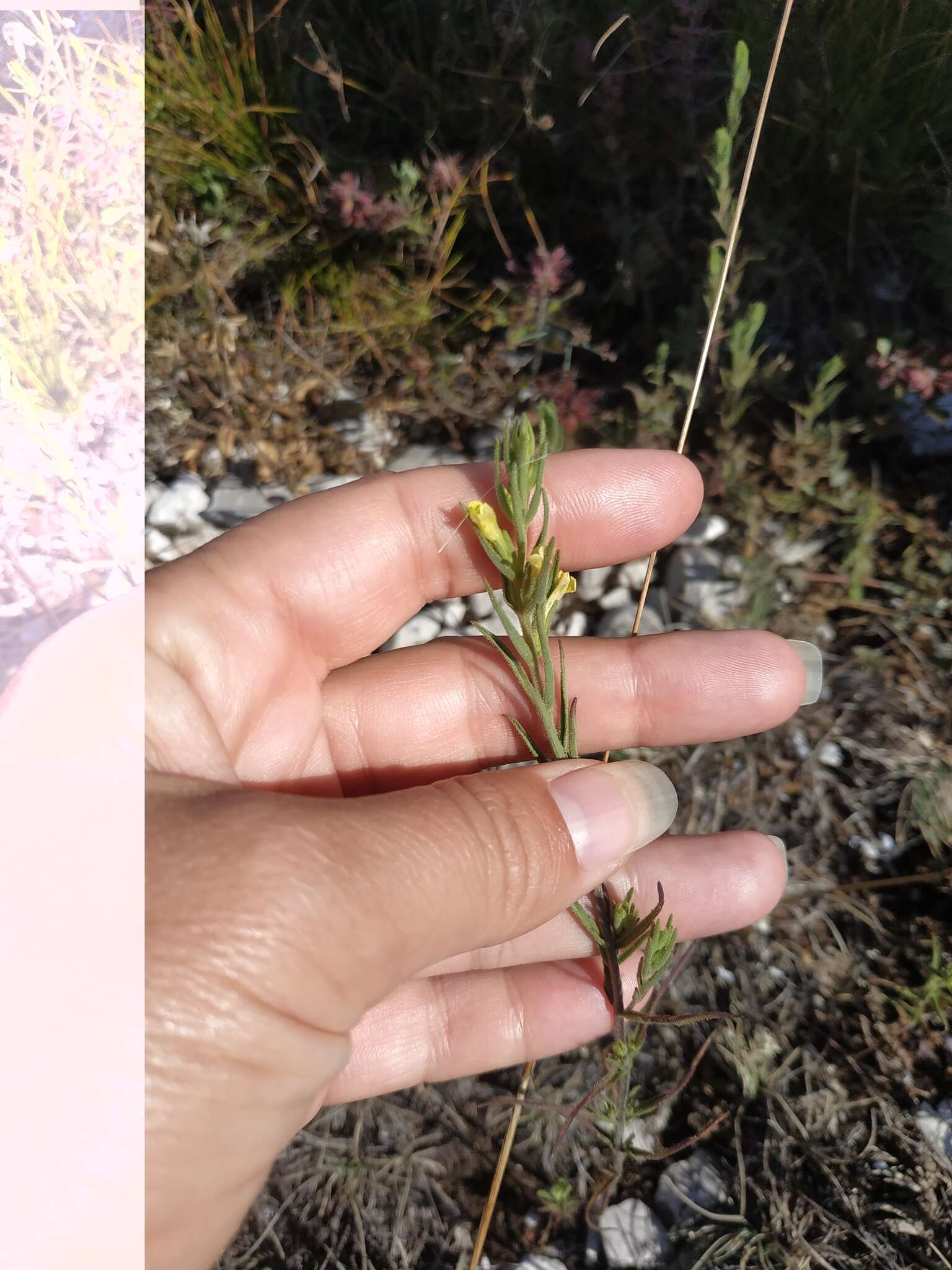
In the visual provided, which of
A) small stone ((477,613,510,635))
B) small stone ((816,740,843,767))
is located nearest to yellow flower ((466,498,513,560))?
small stone ((477,613,510,635))

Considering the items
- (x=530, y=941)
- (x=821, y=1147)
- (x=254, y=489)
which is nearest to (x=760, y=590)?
(x=530, y=941)

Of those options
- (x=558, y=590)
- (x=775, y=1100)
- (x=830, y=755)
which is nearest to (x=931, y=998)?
(x=775, y=1100)

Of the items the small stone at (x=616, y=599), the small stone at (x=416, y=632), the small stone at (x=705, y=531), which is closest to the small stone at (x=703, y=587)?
A: the small stone at (x=705, y=531)

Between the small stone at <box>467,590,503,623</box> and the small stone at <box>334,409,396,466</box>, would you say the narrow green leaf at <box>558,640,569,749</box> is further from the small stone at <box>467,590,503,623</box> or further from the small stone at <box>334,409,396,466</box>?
the small stone at <box>334,409,396,466</box>

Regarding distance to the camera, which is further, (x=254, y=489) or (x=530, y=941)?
(x=254, y=489)

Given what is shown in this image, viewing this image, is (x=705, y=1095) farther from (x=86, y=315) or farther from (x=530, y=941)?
(x=86, y=315)

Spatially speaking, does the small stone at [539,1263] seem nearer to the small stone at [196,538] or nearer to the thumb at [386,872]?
the thumb at [386,872]
